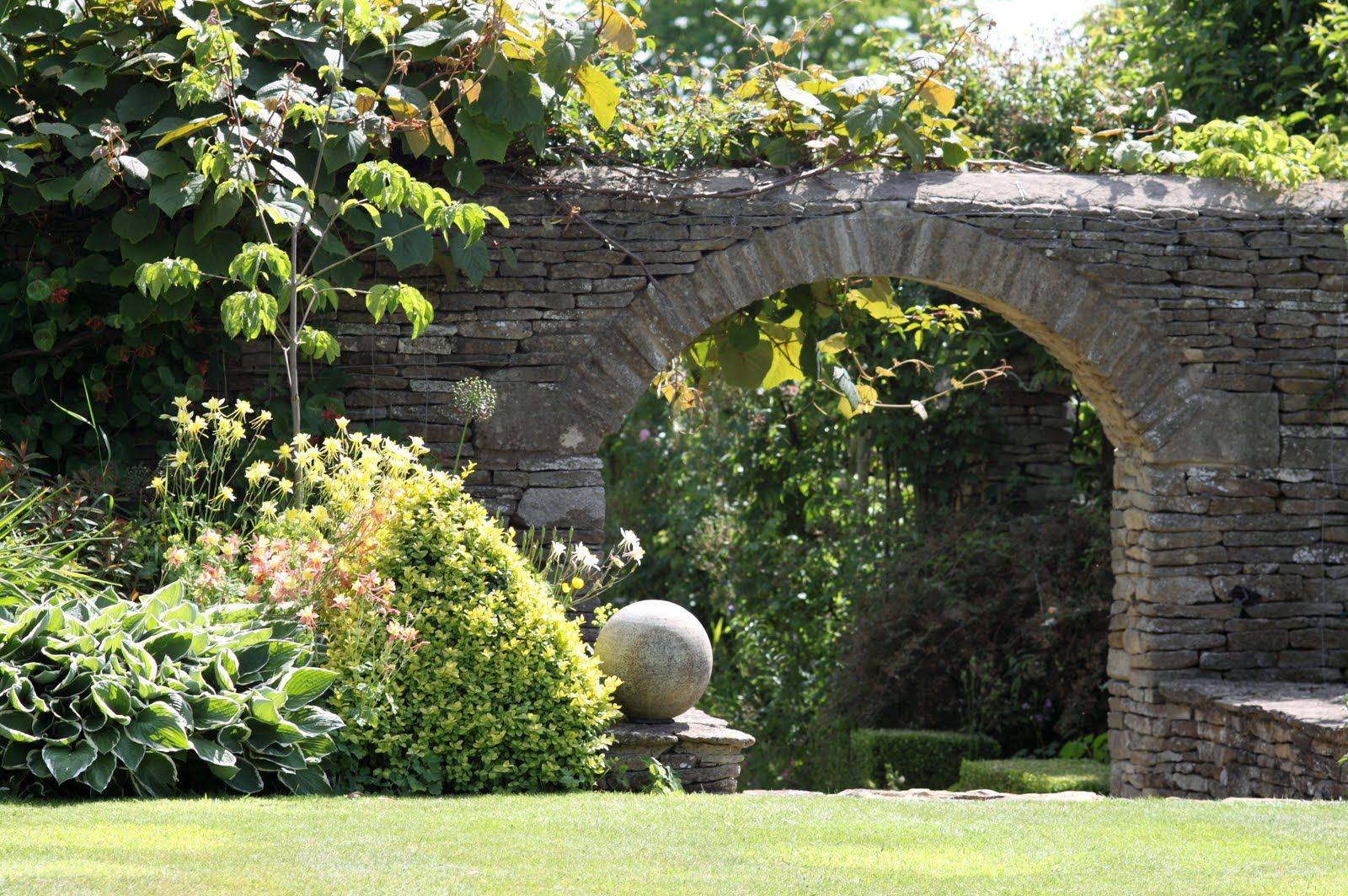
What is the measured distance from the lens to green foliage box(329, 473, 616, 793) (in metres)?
4.60

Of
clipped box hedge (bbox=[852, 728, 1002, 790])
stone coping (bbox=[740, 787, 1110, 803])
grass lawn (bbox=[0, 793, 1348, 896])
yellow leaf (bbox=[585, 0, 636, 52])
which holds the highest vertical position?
yellow leaf (bbox=[585, 0, 636, 52])

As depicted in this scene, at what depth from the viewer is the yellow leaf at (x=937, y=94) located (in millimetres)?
6570

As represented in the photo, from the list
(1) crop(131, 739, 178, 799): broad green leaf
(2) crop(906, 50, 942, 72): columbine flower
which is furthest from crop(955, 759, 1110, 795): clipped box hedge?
(1) crop(131, 739, 178, 799): broad green leaf

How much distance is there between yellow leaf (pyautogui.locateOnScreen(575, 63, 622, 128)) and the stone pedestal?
261 cm

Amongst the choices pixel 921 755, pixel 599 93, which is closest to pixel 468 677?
pixel 599 93

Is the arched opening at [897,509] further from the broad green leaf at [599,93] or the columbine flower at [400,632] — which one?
the columbine flower at [400,632]

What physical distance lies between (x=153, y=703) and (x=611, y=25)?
340 centimetres

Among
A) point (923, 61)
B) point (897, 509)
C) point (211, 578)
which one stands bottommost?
point (211, 578)

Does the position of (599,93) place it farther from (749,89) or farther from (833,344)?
(833,344)

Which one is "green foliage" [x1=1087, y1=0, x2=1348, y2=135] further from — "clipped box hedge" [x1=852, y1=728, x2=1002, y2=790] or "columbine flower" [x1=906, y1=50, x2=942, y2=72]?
"clipped box hedge" [x1=852, y1=728, x2=1002, y2=790]

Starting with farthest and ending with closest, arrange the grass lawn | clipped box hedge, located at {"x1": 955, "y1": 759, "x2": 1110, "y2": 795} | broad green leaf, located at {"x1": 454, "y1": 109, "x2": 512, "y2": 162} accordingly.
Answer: clipped box hedge, located at {"x1": 955, "y1": 759, "x2": 1110, "y2": 795}, broad green leaf, located at {"x1": 454, "y1": 109, "x2": 512, "y2": 162}, the grass lawn

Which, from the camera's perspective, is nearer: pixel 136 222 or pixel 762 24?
pixel 136 222

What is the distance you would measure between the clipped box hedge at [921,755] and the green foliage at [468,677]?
4.13m

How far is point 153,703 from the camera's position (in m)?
4.14
